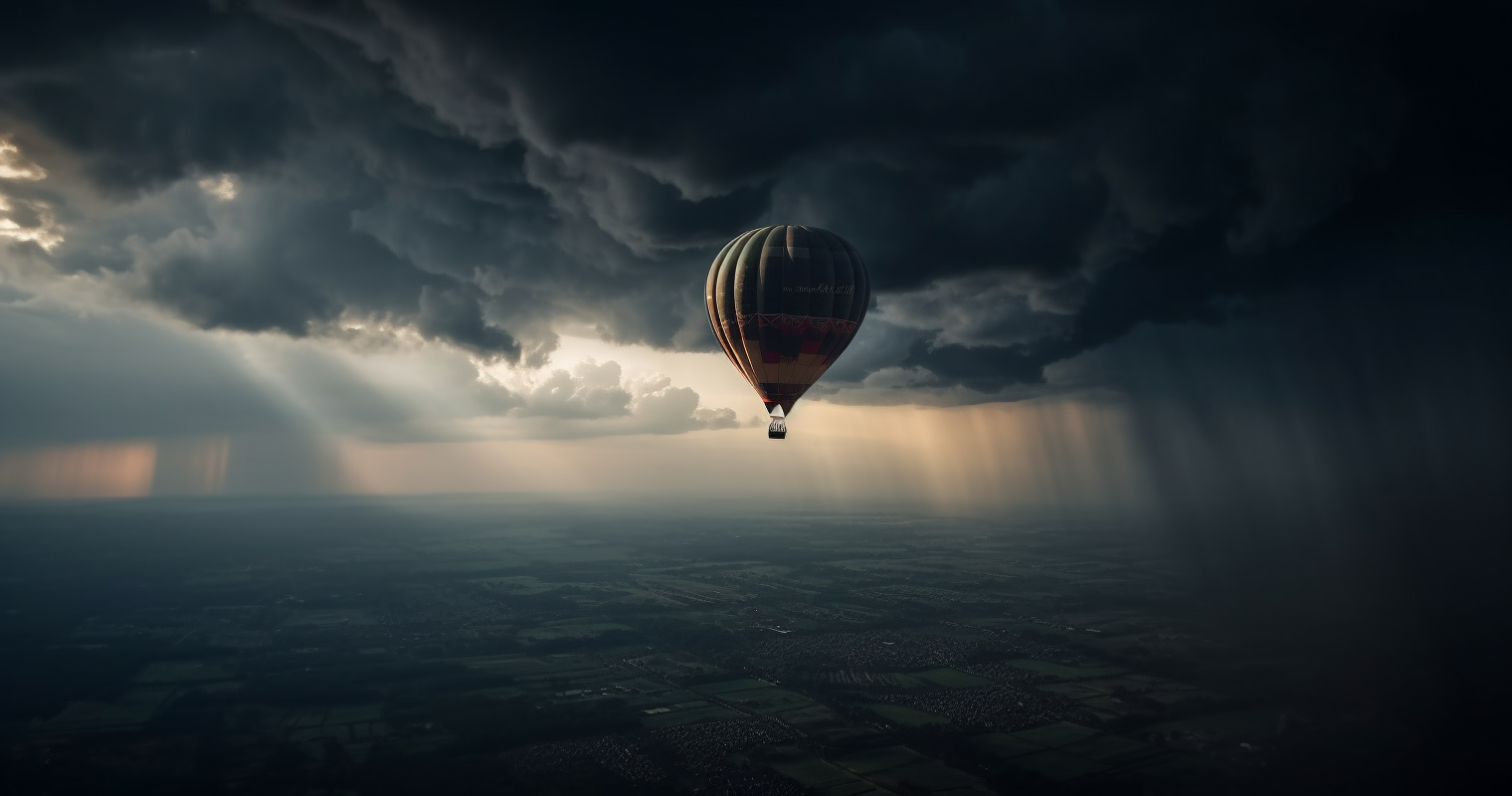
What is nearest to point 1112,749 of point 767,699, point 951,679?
point 951,679

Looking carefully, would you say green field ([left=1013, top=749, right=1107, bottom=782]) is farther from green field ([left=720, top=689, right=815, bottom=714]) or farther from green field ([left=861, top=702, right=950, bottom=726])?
green field ([left=720, top=689, right=815, bottom=714])

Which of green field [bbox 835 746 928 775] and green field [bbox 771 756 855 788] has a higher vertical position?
green field [bbox 771 756 855 788]

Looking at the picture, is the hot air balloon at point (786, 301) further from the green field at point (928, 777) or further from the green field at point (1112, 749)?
the green field at point (1112, 749)

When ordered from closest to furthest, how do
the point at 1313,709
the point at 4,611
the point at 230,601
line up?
the point at 1313,709
the point at 4,611
the point at 230,601

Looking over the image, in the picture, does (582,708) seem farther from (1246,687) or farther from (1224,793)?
(1246,687)

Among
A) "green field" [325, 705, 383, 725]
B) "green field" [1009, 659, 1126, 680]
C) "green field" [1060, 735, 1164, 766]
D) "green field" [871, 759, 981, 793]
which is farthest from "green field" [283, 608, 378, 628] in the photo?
"green field" [1060, 735, 1164, 766]

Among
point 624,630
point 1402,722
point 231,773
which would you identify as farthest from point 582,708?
point 1402,722

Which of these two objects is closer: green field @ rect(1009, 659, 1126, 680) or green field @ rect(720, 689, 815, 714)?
green field @ rect(720, 689, 815, 714)

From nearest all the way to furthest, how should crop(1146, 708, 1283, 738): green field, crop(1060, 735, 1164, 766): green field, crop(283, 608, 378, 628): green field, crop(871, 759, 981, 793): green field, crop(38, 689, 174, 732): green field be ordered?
1. crop(871, 759, 981, 793): green field
2. crop(1060, 735, 1164, 766): green field
3. crop(1146, 708, 1283, 738): green field
4. crop(38, 689, 174, 732): green field
5. crop(283, 608, 378, 628): green field
